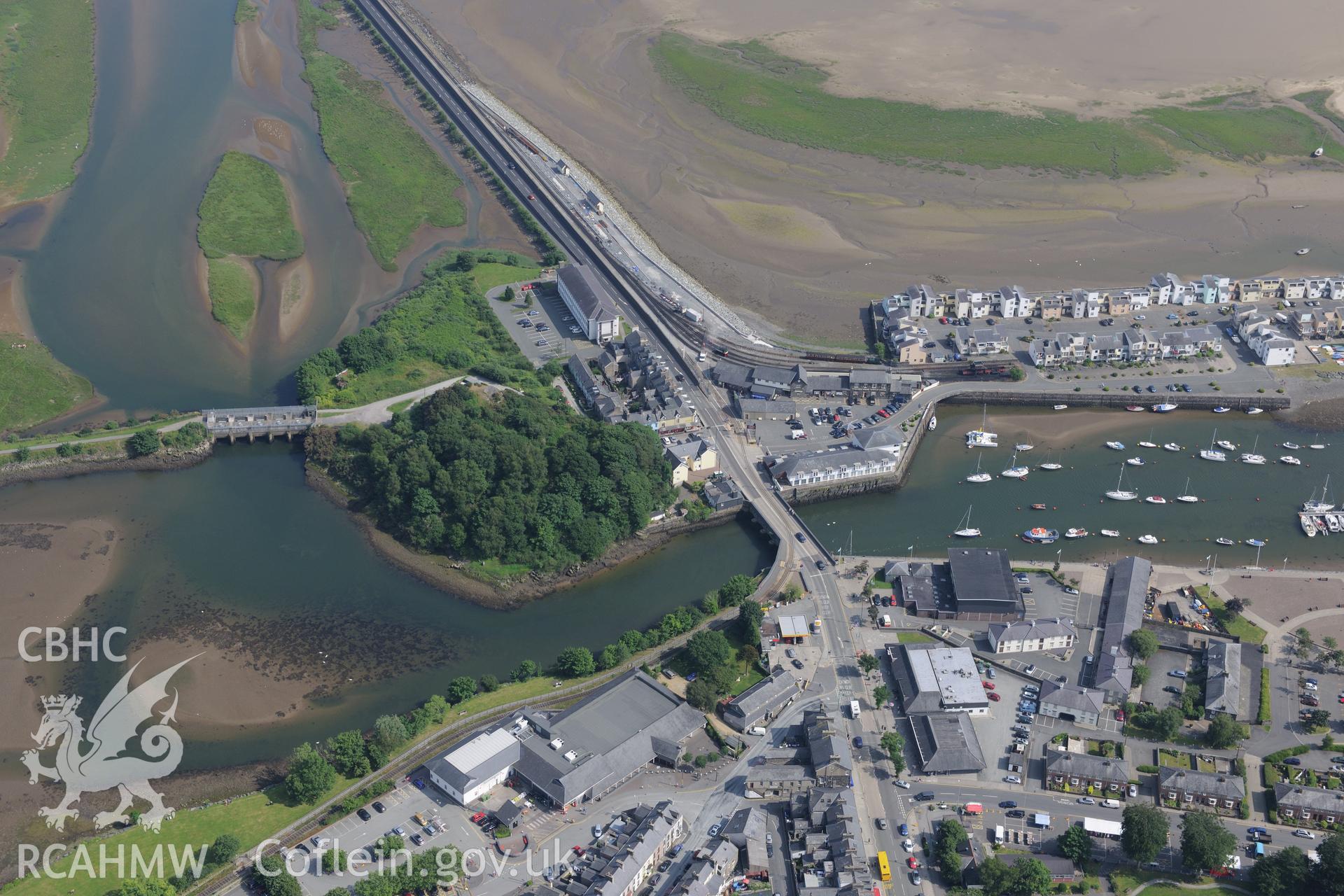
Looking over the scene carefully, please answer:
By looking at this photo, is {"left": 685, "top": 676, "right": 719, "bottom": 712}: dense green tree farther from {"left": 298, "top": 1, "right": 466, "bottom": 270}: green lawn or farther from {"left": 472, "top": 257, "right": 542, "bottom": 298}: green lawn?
{"left": 298, "top": 1, "right": 466, "bottom": 270}: green lawn

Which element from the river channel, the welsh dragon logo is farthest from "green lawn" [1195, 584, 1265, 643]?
the welsh dragon logo

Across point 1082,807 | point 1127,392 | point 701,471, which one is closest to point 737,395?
point 701,471

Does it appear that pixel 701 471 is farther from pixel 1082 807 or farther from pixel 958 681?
pixel 1082 807

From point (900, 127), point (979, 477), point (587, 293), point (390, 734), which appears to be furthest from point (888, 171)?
point (390, 734)

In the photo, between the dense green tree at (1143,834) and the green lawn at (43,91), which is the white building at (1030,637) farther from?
the green lawn at (43,91)

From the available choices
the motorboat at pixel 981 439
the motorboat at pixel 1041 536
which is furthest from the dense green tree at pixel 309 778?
the motorboat at pixel 981 439
